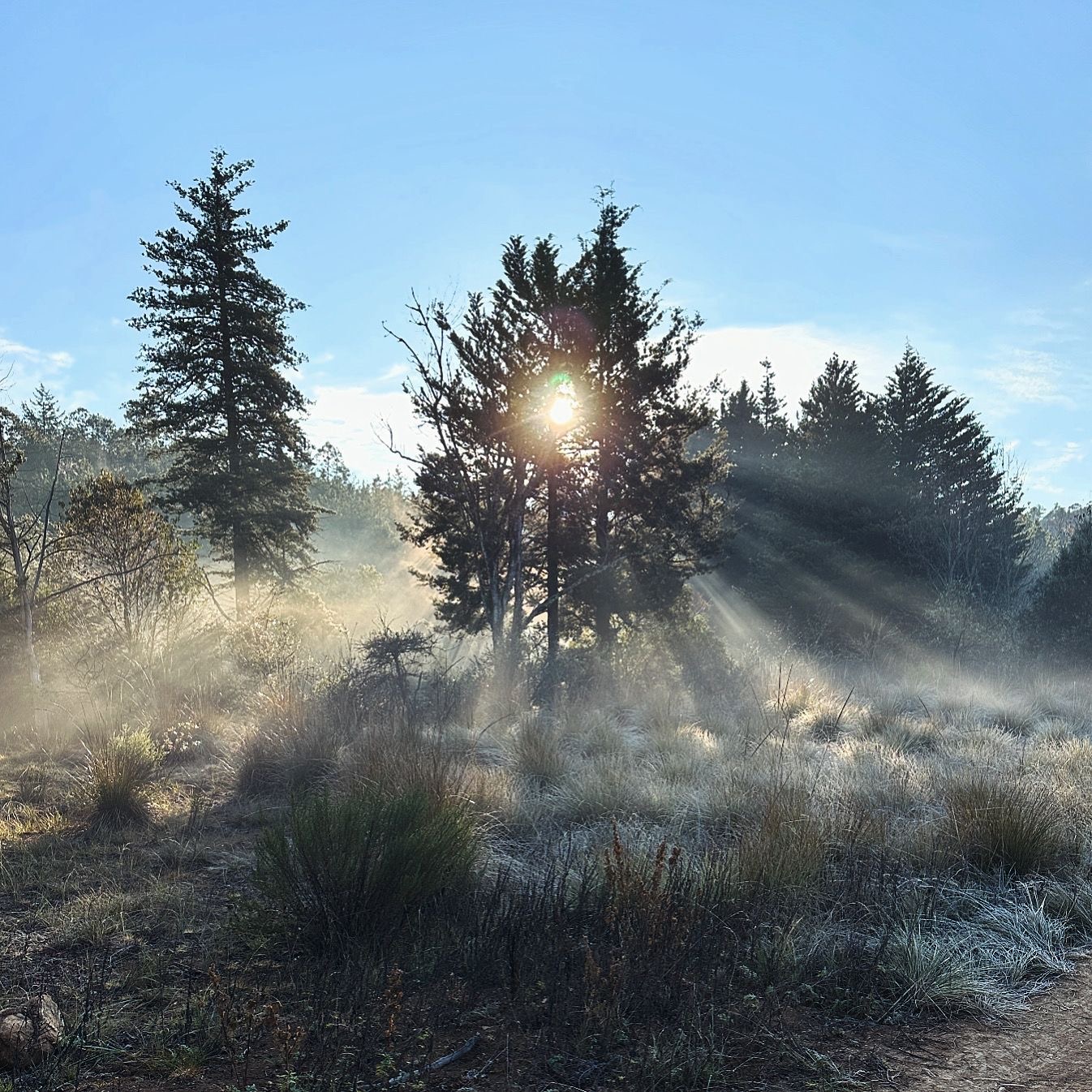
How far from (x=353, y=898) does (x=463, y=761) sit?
119 inches

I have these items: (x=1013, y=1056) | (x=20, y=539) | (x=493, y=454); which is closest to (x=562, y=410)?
(x=493, y=454)

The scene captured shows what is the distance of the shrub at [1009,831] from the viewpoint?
4.72 m

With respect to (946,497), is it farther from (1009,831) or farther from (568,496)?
(1009,831)

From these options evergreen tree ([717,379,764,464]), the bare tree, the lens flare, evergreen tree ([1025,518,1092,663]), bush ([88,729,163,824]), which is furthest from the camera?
evergreen tree ([717,379,764,464])

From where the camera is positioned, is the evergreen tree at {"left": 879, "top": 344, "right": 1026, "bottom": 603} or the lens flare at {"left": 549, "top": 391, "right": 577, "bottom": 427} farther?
the evergreen tree at {"left": 879, "top": 344, "right": 1026, "bottom": 603}

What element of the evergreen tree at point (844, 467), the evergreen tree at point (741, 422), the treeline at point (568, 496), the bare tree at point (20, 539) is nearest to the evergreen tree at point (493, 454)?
the treeline at point (568, 496)

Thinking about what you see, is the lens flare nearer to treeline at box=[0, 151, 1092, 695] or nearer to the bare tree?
treeline at box=[0, 151, 1092, 695]

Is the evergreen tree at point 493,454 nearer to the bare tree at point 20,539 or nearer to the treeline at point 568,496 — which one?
the treeline at point 568,496

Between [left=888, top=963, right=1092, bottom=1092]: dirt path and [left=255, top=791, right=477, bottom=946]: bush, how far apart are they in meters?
2.10

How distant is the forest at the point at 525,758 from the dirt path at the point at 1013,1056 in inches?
4.6

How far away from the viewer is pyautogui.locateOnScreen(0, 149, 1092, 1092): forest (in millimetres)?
2965

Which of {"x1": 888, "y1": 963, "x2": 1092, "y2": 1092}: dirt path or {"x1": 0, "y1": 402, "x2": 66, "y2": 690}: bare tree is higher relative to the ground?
{"x1": 0, "y1": 402, "x2": 66, "y2": 690}: bare tree

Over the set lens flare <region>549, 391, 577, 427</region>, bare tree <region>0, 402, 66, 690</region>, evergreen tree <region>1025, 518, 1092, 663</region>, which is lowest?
evergreen tree <region>1025, 518, 1092, 663</region>

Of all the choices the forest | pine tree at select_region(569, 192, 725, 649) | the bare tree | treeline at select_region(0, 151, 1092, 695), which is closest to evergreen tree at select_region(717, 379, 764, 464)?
treeline at select_region(0, 151, 1092, 695)
